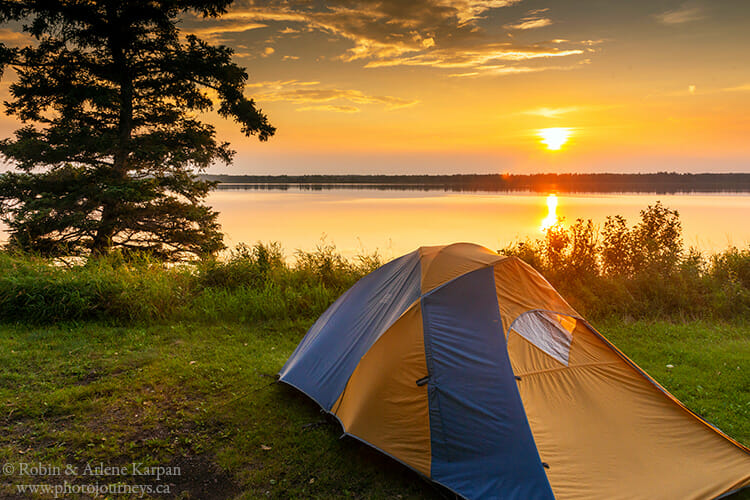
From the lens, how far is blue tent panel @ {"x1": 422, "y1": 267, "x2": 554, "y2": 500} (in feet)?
10.5

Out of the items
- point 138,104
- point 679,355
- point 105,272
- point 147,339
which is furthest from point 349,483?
point 138,104

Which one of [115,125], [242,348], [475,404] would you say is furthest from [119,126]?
[475,404]

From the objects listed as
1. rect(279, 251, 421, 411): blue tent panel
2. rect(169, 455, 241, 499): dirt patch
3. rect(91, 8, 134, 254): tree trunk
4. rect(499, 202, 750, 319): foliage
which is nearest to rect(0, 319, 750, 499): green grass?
rect(169, 455, 241, 499): dirt patch

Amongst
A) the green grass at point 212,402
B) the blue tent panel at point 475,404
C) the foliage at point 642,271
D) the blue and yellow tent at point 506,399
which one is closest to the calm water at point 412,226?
the foliage at point 642,271

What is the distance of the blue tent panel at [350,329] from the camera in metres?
4.34

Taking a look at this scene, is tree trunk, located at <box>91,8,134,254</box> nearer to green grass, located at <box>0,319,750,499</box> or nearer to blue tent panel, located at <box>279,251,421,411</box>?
green grass, located at <box>0,319,750,499</box>

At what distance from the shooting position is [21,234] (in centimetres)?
1198

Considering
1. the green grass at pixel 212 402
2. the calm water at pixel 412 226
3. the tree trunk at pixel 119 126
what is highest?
the tree trunk at pixel 119 126

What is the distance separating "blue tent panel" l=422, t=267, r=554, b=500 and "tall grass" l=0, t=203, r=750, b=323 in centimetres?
462

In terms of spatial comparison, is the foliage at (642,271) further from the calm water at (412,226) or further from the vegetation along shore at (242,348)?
the calm water at (412,226)

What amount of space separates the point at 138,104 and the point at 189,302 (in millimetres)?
8049

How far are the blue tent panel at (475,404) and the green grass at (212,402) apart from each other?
0.43 m

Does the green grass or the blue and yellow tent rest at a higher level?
the blue and yellow tent

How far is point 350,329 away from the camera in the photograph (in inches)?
187
